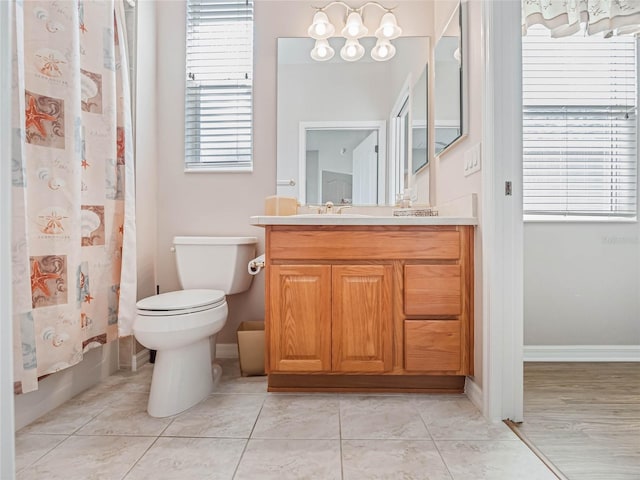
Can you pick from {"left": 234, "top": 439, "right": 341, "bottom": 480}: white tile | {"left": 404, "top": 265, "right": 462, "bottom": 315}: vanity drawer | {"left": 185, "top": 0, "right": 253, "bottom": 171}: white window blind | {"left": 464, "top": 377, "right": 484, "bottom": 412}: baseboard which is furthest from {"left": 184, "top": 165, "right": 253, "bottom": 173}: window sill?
{"left": 464, "top": 377, "right": 484, "bottom": 412}: baseboard

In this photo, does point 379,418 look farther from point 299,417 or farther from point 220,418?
point 220,418

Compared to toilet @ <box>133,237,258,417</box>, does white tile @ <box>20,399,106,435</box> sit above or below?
below

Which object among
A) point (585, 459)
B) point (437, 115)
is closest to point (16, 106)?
point (437, 115)

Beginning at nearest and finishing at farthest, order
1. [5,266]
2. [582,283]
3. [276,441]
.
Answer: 1. [5,266]
2. [276,441]
3. [582,283]

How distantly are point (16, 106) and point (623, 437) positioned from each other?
8.18ft

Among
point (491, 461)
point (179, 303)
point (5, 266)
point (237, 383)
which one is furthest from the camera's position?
point (237, 383)

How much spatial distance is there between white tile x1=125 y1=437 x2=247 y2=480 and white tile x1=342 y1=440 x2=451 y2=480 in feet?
1.26

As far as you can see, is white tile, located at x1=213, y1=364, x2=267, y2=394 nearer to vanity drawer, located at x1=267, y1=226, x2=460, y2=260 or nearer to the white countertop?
vanity drawer, located at x1=267, y1=226, x2=460, y2=260

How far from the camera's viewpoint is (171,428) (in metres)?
1.43

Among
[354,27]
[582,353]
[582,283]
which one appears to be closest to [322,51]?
[354,27]

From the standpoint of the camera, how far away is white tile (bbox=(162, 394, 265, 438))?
1.40m

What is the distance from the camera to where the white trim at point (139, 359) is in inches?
82.0

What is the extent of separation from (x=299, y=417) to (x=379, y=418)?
33 cm

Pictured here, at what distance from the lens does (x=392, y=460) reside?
4.00ft
